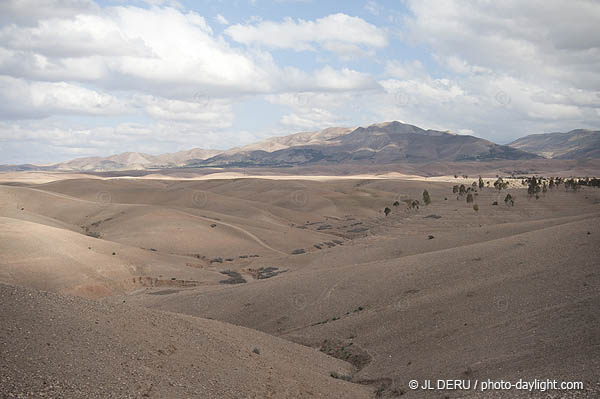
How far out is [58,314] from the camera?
1393 centimetres

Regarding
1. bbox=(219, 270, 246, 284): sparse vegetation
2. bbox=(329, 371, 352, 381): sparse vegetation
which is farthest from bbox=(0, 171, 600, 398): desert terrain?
bbox=(219, 270, 246, 284): sparse vegetation

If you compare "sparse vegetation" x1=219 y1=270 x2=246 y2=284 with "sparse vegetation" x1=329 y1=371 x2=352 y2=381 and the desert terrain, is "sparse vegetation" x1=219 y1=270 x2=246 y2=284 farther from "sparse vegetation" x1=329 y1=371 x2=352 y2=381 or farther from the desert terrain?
"sparse vegetation" x1=329 y1=371 x2=352 y2=381

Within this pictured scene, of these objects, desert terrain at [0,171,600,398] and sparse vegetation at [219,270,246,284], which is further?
sparse vegetation at [219,270,246,284]

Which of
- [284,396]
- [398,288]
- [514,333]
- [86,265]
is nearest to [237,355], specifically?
[284,396]

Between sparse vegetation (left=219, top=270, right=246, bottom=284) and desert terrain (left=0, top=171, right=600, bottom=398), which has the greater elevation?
desert terrain (left=0, top=171, right=600, bottom=398)

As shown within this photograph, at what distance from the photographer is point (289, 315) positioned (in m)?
27.7

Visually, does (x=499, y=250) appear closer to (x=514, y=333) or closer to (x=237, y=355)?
(x=514, y=333)

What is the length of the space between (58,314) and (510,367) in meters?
13.8

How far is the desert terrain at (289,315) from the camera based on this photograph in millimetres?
12438

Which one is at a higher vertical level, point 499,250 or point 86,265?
point 499,250

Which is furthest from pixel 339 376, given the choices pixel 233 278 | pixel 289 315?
pixel 233 278

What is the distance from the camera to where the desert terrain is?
1244cm

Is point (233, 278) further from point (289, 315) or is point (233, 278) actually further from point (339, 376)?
point (339, 376)

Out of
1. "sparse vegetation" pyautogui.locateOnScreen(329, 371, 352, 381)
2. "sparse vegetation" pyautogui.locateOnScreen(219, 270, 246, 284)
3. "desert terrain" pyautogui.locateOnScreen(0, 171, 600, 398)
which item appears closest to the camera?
"desert terrain" pyautogui.locateOnScreen(0, 171, 600, 398)
